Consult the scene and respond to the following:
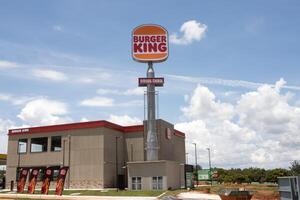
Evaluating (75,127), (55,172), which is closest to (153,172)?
(75,127)

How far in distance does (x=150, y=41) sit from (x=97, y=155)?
2212cm

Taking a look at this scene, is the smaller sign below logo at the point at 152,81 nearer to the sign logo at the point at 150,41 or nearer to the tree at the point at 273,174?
the sign logo at the point at 150,41

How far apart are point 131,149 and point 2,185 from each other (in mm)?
25534

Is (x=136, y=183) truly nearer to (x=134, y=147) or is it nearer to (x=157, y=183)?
(x=157, y=183)

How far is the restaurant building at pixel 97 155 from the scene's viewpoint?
6100cm

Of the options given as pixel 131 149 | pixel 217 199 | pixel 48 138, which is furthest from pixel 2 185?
pixel 217 199

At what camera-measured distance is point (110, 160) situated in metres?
66.9

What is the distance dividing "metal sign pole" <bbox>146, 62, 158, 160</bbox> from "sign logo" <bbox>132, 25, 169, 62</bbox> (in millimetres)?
2313

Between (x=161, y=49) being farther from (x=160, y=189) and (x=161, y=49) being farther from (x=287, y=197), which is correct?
(x=287, y=197)

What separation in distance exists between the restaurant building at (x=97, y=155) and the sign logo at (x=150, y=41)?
12.5 m

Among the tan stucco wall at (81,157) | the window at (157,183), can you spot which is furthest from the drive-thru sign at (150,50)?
the window at (157,183)

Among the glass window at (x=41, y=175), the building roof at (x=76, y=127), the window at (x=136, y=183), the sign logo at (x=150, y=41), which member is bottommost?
the window at (x=136, y=183)

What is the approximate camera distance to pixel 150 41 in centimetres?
6906

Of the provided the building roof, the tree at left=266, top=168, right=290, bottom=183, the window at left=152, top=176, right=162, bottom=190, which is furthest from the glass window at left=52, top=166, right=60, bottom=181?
the tree at left=266, top=168, right=290, bottom=183
